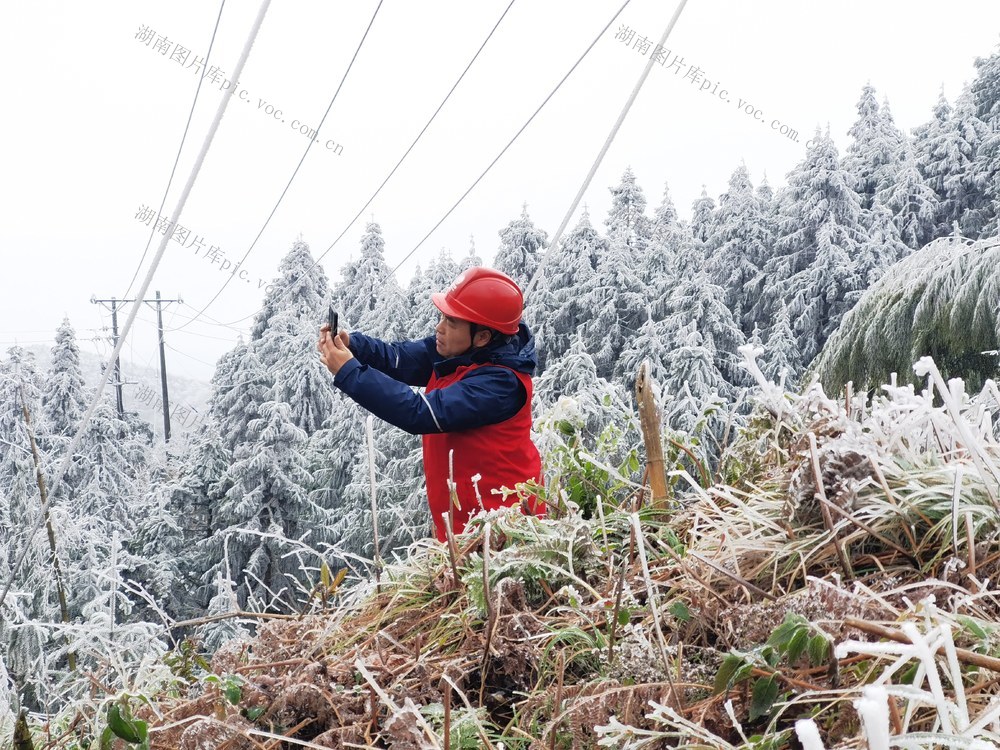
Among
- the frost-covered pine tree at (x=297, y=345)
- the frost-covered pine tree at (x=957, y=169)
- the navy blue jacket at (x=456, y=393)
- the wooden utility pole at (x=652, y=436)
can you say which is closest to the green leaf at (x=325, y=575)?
the wooden utility pole at (x=652, y=436)

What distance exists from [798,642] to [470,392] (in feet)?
7.21

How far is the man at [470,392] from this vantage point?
2912 millimetres

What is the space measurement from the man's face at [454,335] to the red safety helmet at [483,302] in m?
0.04

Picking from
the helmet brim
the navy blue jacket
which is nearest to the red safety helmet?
the helmet brim

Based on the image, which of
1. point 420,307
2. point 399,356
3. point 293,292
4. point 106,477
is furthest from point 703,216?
point 399,356

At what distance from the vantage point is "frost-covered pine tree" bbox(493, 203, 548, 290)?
28.3 meters

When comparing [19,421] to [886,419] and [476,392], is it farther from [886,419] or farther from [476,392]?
[886,419]

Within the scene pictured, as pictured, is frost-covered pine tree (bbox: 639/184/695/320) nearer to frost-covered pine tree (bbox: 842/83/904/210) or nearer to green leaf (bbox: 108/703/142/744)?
frost-covered pine tree (bbox: 842/83/904/210)

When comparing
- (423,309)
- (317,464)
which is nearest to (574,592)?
(423,309)

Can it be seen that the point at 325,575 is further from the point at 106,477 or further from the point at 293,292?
the point at 106,477

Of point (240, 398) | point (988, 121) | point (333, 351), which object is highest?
point (988, 121)

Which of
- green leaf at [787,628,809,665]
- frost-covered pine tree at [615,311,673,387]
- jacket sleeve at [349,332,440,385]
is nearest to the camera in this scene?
green leaf at [787,628,809,665]

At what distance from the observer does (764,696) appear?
0.80m

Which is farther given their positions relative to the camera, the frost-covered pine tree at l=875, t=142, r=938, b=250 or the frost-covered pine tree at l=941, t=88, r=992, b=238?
the frost-covered pine tree at l=875, t=142, r=938, b=250
